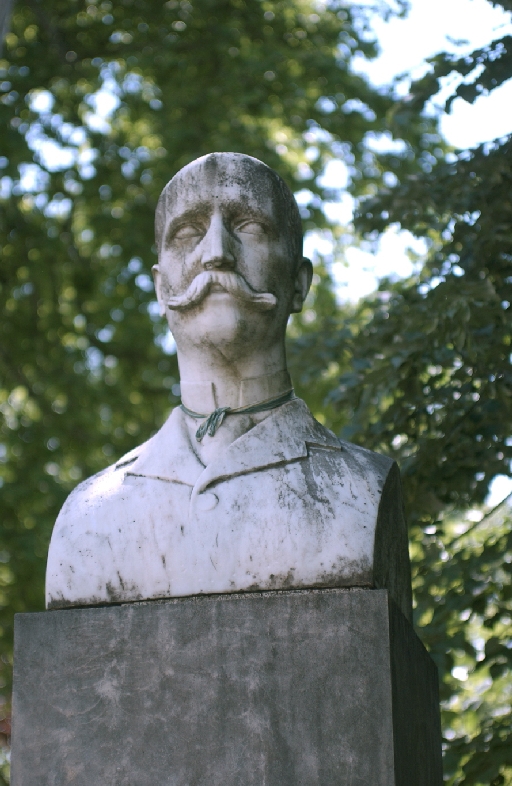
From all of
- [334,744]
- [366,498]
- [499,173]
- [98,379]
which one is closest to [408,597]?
[366,498]

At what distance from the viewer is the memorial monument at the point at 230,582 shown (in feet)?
11.1

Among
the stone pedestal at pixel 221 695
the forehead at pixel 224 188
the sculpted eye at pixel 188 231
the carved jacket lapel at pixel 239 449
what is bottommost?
the stone pedestal at pixel 221 695

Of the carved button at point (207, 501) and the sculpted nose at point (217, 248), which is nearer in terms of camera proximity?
the carved button at point (207, 501)

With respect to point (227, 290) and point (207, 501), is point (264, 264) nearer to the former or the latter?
point (227, 290)

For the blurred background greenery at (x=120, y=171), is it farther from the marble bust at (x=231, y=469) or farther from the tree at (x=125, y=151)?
the marble bust at (x=231, y=469)

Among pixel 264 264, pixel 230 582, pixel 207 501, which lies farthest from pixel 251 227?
pixel 230 582

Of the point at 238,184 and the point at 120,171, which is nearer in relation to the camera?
the point at 238,184

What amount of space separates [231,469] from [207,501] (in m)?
0.13

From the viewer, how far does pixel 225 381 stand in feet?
13.1

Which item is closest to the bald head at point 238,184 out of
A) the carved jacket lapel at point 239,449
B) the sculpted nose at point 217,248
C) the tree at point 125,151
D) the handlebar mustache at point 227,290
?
the sculpted nose at point 217,248

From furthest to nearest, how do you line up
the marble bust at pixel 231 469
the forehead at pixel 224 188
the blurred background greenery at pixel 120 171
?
1. the blurred background greenery at pixel 120 171
2. the forehead at pixel 224 188
3. the marble bust at pixel 231 469

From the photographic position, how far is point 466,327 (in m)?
5.36

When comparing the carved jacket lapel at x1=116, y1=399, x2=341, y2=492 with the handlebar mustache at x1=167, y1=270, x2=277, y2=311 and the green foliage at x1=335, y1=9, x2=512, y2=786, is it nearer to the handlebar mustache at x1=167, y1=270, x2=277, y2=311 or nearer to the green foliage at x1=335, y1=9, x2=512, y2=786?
the handlebar mustache at x1=167, y1=270, x2=277, y2=311

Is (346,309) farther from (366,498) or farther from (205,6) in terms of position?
(366,498)
